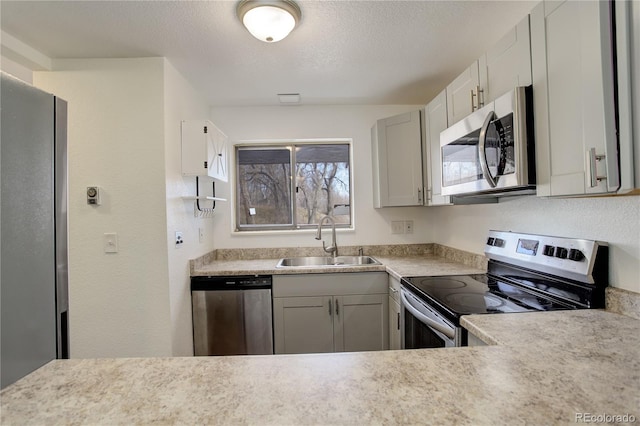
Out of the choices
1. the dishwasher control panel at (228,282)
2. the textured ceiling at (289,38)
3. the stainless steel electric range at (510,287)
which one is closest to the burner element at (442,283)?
the stainless steel electric range at (510,287)

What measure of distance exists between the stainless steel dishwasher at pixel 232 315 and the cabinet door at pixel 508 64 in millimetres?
1872

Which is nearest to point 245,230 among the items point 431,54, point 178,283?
point 178,283

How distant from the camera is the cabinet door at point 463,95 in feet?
5.26

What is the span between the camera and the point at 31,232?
768 millimetres

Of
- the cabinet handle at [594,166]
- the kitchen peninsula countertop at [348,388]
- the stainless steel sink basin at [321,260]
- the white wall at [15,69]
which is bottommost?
the stainless steel sink basin at [321,260]

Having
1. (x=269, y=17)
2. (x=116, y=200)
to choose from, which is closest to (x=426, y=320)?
(x=269, y=17)

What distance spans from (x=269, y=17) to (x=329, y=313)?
1939 millimetres

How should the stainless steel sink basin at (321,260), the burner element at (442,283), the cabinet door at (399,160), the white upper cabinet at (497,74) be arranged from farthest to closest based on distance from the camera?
the stainless steel sink basin at (321,260) < the cabinet door at (399,160) < the burner element at (442,283) < the white upper cabinet at (497,74)

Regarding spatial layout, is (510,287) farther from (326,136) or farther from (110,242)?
(110,242)

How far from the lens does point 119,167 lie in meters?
1.92

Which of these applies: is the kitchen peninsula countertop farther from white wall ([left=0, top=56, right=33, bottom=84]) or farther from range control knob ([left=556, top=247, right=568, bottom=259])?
white wall ([left=0, top=56, right=33, bottom=84])

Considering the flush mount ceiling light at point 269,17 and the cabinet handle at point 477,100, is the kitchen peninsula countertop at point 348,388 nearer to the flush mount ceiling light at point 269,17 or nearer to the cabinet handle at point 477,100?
the cabinet handle at point 477,100

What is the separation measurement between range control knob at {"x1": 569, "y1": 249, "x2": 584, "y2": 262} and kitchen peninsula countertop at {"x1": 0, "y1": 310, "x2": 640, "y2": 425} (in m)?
0.49

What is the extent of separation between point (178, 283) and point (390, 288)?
155 centimetres
